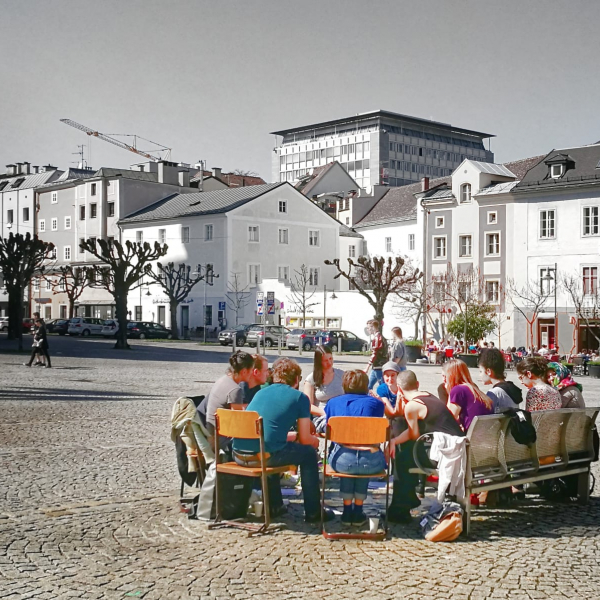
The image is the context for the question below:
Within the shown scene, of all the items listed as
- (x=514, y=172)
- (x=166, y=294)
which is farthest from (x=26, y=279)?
(x=514, y=172)

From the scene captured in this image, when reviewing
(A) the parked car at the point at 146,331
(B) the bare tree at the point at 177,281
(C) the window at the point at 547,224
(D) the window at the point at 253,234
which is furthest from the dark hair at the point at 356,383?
(D) the window at the point at 253,234

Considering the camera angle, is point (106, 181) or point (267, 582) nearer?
point (267, 582)

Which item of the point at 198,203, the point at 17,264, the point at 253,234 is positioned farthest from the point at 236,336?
the point at 198,203

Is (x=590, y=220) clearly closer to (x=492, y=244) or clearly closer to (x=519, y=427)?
(x=492, y=244)

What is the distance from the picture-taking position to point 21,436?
13.7 metres

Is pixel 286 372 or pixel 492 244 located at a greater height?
pixel 492 244

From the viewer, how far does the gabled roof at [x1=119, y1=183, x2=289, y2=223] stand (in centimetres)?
7219

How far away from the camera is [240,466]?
8094 mm

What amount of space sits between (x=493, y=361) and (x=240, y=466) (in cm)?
296

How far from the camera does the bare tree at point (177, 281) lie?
67.1 meters

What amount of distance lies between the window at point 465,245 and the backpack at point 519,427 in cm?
5128

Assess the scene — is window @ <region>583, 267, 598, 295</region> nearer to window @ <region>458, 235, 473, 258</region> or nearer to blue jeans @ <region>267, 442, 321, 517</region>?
window @ <region>458, 235, 473, 258</region>

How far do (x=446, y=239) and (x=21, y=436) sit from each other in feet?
163

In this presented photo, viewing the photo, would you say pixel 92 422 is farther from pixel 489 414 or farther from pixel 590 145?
pixel 590 145
